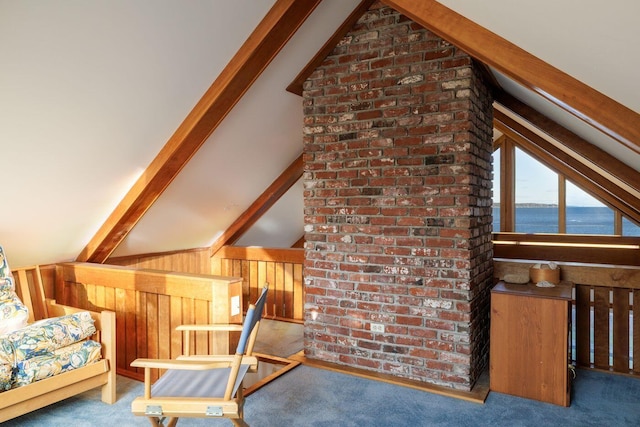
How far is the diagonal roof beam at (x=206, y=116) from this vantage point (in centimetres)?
287

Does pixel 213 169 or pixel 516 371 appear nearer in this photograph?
pixel 516 371

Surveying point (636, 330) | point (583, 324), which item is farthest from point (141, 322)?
point (636, 330)

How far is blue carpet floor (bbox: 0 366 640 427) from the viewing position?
2.60 metres

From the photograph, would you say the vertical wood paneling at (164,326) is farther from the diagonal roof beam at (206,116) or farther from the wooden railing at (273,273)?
the wooden railing at (273,273)

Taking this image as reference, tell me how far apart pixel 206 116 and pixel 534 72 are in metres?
2.09

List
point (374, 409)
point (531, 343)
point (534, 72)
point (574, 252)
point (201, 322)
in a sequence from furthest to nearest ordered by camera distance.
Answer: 1. point (574, 252)
2. point (201, 322)
3. point (531, 343)
4. point (374, 409)
5. point (534, 72)

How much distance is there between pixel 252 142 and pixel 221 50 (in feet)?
4.02

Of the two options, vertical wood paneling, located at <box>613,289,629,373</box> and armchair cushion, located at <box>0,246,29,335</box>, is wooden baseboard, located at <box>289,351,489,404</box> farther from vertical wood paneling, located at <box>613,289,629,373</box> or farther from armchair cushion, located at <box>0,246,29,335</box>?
armchair cushion, located at <box>0,246,29,335</box>

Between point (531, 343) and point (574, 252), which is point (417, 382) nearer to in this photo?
point (531, 343)

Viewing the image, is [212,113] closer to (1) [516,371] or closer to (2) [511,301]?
(2) [511,301]

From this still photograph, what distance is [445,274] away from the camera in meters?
3.02

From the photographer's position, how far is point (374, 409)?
2.75 m

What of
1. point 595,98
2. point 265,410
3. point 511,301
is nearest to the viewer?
point 595,98

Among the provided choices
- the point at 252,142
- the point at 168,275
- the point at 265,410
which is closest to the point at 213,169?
the point at 252,142
